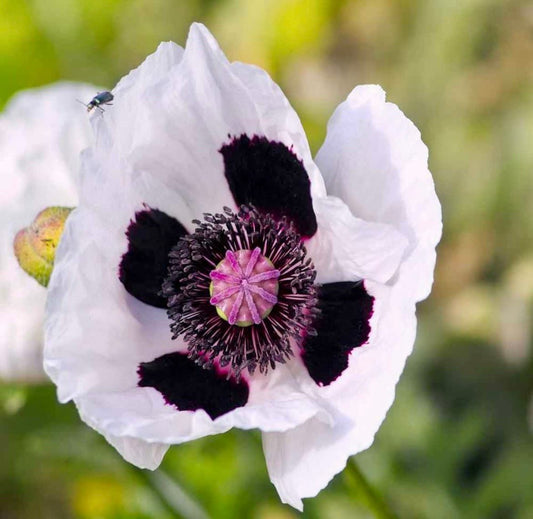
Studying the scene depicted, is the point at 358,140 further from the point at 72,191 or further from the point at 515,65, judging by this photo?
the point at 515,65

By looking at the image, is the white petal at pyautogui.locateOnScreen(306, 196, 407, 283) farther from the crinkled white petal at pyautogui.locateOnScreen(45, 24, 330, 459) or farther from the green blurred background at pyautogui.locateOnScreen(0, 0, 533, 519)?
the green blurred background at pyautogui.locateOnScreen(0, 0, 533, 519)

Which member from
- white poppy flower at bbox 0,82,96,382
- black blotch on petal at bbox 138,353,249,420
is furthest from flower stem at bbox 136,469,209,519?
black blotch on petal at bbox 138,353,249,420

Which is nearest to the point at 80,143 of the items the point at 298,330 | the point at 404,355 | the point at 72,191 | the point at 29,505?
the point at 72,191

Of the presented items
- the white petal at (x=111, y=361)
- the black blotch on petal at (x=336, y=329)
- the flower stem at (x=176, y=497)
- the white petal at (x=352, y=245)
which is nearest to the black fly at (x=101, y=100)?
the white petal at (x=111, y=361)

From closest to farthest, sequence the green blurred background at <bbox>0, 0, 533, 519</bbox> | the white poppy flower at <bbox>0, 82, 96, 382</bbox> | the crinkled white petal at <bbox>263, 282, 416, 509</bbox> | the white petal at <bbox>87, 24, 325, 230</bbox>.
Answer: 1. the crinkled white petal at <bbox>263, 282, 416, 509</bbox>
2. the white petal at <bbox>87, 24, 325, 230</bbox>
3. the white poppy flower at <bbox>0, 82, 96, 382</bbox>
4. the green blurred background at <bbox>0, 0, 533, 519</bbox>

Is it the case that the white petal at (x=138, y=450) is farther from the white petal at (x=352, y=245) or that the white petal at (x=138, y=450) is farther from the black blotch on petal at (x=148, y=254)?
the white petal at (x=352, y=245)
